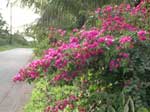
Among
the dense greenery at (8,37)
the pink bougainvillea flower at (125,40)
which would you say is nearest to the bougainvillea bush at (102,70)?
the pink bougainvillea flower at (125,40)

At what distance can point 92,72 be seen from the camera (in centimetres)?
457

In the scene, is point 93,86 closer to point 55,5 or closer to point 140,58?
point 140,58

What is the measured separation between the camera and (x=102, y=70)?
4484mm

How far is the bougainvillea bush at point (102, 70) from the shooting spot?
13.6 feet

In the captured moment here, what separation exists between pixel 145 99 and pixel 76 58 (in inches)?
34.8

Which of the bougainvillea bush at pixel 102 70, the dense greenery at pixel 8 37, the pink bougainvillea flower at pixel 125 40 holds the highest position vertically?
the pink bougainvillea flower at pixel 125 40

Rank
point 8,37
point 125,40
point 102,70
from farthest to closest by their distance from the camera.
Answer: point 8,37, point 102,70, point 125,40

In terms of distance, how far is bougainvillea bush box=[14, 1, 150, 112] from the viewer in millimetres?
4145

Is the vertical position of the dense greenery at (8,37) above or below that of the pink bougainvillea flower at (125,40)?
below

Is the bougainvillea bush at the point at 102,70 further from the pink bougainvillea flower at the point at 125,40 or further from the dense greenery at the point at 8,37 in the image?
the dense greenery at the point at 8,37

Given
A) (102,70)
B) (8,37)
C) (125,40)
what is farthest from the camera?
(8,37)

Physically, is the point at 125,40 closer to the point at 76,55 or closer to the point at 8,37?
the point at 76,55

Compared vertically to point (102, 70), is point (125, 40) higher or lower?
higher

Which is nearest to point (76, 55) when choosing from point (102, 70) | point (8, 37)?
point (102, 70)
